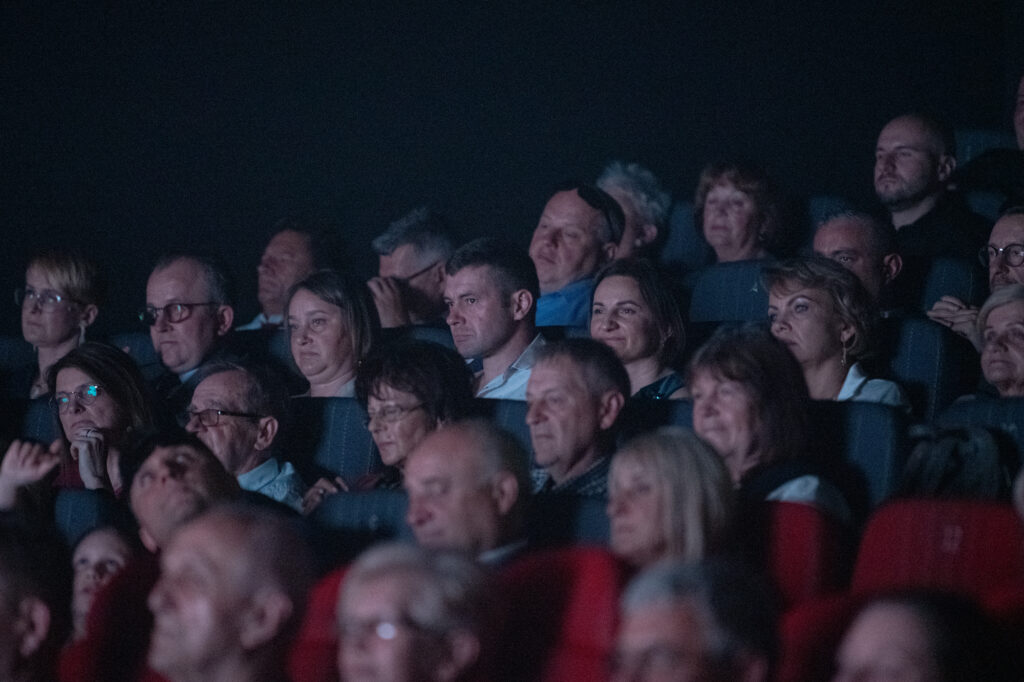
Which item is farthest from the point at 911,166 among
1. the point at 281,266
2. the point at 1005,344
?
the point at 281,266

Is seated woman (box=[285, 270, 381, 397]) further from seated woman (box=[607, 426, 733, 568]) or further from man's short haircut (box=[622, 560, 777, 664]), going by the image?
man's short haircut (box=[622, 560, 777, 664])

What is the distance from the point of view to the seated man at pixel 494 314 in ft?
7.55

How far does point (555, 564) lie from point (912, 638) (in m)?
0.41

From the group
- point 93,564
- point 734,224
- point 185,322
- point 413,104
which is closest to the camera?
point 93,564

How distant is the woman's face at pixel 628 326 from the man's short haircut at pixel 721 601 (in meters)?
1.02

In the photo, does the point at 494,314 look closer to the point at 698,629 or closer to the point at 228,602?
the point at 228,602

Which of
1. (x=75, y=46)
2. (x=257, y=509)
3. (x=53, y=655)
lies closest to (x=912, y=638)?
(x=257, y=509)

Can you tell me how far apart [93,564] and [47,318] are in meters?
1.15

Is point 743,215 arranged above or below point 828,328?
above

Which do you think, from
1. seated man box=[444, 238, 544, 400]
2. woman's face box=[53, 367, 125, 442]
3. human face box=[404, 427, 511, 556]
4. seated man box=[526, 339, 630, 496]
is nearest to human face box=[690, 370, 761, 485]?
seated man box=[526, 339, 630, 496]

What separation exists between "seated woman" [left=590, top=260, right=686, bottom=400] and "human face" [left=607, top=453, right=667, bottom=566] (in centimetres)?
73

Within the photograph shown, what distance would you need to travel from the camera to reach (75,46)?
3.01m

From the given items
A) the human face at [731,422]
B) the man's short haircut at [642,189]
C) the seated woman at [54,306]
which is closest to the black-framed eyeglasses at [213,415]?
the seated woman at [54,306]

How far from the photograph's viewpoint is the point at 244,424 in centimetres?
206
